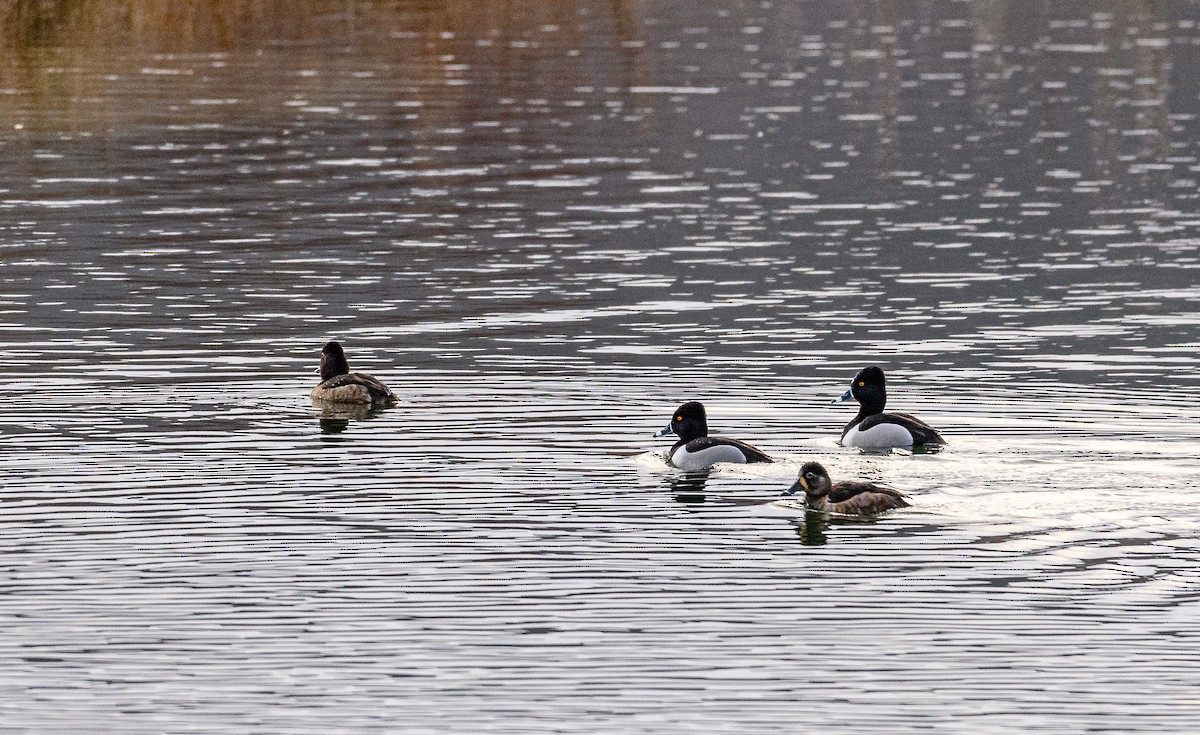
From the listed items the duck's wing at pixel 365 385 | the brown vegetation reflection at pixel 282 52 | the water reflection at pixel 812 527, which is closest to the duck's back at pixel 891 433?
the water reflection at pixel 812 527

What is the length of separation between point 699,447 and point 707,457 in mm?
119

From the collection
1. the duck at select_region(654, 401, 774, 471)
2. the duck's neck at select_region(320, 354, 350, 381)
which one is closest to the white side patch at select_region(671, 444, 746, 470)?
the duck at select_region(654, 401, 774, 471)

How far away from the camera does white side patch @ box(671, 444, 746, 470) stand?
67.5 feet

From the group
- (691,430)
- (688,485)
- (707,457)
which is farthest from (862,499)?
(691,430)

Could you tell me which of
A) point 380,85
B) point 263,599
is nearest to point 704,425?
point 263,599

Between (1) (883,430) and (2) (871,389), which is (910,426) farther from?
(2) (871,389)

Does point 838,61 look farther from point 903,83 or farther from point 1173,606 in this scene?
point 1173,606

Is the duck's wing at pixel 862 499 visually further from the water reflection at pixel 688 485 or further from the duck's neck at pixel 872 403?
the duck's neck at pixel 872 403

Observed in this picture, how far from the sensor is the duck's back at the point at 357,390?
23.4 m

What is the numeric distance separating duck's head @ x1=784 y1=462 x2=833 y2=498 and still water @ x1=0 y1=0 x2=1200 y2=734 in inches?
9.4

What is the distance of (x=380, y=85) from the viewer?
61.7 metres

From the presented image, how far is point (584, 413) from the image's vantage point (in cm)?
2312

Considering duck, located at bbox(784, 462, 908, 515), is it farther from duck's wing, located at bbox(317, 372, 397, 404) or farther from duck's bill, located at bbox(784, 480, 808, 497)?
duck's wing, located at bbox(317, 372, 397, 404)

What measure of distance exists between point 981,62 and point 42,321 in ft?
152
